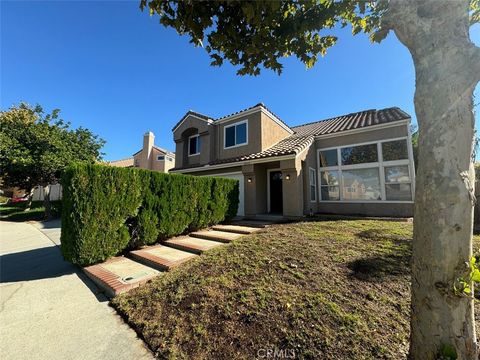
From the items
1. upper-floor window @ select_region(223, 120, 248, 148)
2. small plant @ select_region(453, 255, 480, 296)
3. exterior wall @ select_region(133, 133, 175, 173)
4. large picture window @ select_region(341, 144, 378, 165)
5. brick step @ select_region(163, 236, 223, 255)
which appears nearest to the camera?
small plant @ select_region(453, 255, 480, 296)

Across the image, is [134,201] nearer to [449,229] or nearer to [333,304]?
[333,304]

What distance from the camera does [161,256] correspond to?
5766 mm

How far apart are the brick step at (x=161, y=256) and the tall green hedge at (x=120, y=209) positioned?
1.23ft

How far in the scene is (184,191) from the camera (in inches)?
309

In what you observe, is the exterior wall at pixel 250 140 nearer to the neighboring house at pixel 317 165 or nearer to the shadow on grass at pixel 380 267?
the neighboring house at pixel 317 165

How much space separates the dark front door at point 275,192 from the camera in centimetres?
1260

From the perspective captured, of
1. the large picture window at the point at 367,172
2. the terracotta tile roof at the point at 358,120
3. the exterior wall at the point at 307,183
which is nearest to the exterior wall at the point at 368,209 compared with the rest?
the large picture window at the point at 367,172

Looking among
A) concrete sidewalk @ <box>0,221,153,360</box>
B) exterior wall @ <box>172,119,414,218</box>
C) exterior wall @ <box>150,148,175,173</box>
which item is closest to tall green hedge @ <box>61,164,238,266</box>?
concrete sidewalk @ <box>0,221,153,360</box>

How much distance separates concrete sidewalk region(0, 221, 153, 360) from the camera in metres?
2.75

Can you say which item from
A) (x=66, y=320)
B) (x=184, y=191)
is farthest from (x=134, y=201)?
(x=66, y=320)

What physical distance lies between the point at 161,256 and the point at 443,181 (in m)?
6.02

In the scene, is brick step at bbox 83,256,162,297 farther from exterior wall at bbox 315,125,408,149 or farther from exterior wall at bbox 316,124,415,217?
exterior wall at bbox 315,125,408,149

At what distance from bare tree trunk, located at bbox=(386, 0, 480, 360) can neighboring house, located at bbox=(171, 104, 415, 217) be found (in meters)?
7.97

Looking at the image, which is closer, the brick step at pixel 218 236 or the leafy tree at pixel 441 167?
the leafy tree at pixel 441 167
